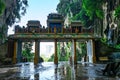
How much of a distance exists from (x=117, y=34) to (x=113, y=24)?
250 cm

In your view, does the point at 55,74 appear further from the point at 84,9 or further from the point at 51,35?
the point at 84,9

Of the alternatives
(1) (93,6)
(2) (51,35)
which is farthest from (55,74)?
(1) (93,6)

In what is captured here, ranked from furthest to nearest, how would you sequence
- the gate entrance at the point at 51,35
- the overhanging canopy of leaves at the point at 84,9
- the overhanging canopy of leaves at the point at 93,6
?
the overhanging canopy of leaves at the point at 84,9
the overhanging canopy of leaves at the point at 93,6
the gate entrance at the point at 51,35

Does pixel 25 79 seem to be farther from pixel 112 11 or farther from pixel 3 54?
pixel 112 11

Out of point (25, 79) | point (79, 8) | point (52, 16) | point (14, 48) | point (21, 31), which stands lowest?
point (25, 79)

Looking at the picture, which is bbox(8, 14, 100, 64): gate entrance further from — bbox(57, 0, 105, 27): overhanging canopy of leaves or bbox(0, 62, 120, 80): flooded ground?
bbox(0, 62, 120, 80): flooded ground

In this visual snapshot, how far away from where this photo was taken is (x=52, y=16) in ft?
112

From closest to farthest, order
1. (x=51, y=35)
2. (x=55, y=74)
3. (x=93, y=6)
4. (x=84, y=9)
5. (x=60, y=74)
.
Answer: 1. (x=60, y=74)
2. (x=55, y=74)
3. (x=51, y=35)
4. (x=93, y=6)
5. (x=84, y=9)

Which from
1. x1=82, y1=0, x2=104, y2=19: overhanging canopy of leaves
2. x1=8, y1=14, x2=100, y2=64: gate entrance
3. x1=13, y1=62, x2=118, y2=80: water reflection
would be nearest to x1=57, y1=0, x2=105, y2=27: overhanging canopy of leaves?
x1=82, y1=0, x2=104, y2=19: overhanging canopy of leaves

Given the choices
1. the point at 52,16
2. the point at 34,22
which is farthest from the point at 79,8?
the point at 34,22

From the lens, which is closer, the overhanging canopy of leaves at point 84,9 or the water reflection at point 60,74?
the water reflection at point 60,74

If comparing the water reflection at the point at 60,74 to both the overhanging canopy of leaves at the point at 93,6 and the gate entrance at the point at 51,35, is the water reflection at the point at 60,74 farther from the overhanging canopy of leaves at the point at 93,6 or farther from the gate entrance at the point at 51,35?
the overhanging canopy of leaves at the point at 93,6

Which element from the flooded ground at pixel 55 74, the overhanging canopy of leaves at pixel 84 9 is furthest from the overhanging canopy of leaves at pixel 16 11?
the flooded ground at pixel 55 74

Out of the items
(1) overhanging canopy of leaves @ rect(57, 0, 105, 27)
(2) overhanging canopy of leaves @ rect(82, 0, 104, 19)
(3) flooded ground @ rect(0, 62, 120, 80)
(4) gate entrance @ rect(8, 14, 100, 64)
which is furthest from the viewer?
(1) overhanging canopy of leaves @ rect(57, 0, 105, 27)
